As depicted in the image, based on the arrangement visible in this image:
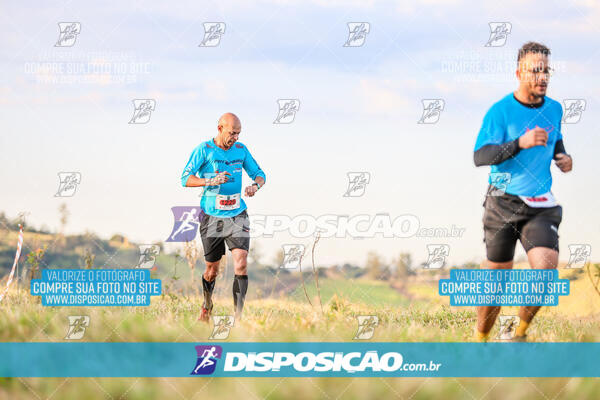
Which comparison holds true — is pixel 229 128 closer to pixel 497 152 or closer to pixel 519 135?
pixel 497 152

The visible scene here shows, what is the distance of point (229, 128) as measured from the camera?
28.0 ft

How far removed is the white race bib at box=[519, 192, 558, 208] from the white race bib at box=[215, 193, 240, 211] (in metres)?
3.34

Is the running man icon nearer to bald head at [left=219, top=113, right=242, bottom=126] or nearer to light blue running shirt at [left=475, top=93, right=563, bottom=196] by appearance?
bald head at [left=219, top=113, right=242, bottom=126]

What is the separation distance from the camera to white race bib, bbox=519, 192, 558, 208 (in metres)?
7.62

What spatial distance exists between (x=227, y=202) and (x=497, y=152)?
10.6 feet

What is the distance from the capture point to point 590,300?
8273 mm

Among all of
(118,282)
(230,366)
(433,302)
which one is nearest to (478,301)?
(433,302)

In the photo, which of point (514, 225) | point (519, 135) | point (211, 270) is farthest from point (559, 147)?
point (211, 270)

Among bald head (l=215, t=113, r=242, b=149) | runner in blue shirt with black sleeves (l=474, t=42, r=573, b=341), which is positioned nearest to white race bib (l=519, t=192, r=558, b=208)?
runner in blue shirt with black sleeves (l=474, t=42, r=573, b=341)

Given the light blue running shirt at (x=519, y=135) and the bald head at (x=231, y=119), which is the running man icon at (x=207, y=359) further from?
the light blue running shirt at (x=519, y=135)

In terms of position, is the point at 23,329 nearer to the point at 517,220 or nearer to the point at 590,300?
the point at 517,220

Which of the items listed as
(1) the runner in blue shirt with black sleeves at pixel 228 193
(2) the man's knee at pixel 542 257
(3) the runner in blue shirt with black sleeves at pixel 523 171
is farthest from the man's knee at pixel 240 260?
(2) the man's knee at pixel 542 257

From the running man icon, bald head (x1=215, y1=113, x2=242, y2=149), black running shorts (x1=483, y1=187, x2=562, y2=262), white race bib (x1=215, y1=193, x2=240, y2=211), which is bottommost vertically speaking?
the running man icon

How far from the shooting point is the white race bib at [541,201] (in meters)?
7.62
